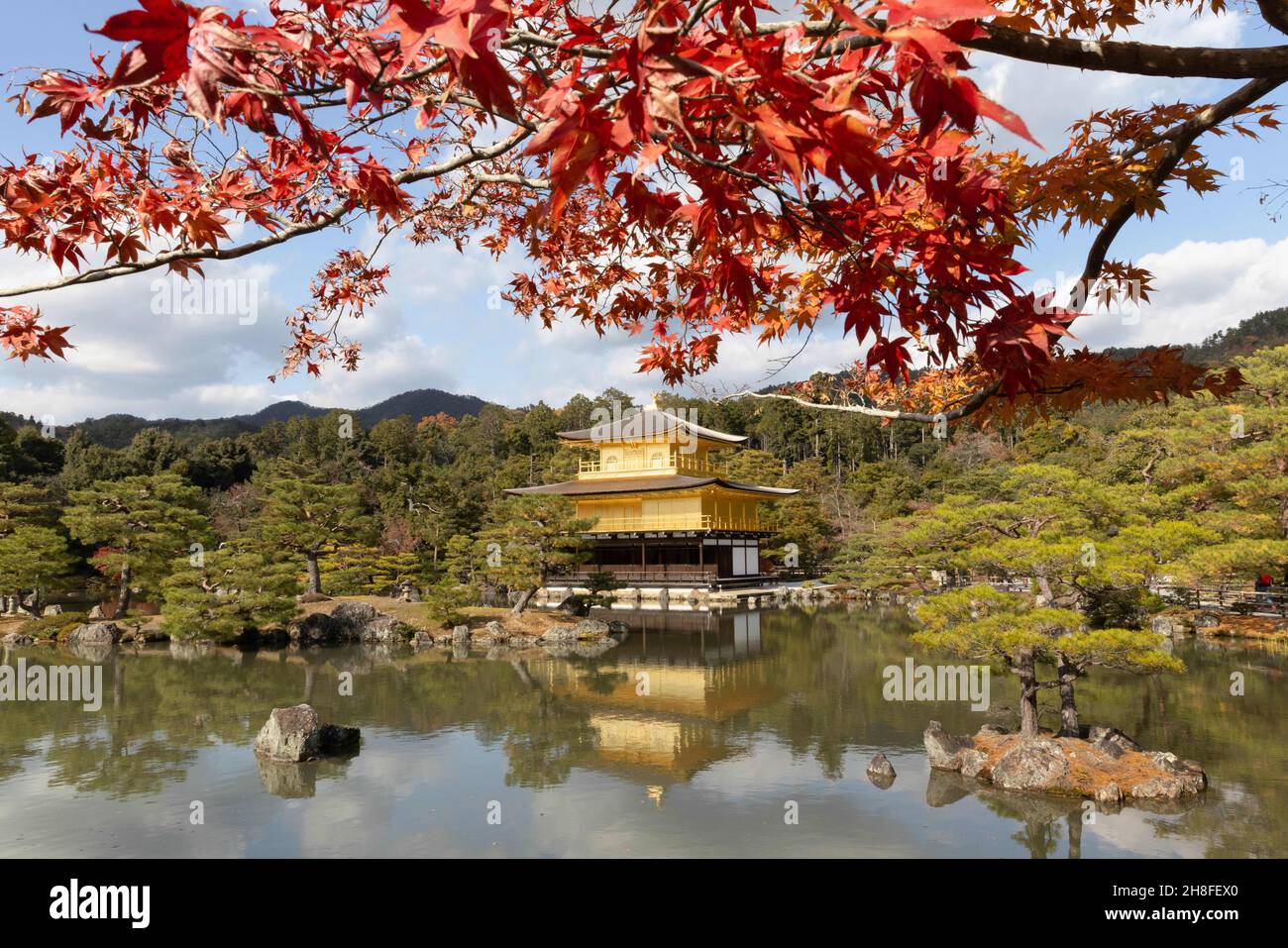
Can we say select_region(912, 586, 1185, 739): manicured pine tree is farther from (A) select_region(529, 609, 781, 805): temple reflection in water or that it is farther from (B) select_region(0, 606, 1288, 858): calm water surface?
(A) select_region(529, 609, 781, 805): temple reflection in water

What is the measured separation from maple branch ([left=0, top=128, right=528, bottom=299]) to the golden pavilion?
21766 mm

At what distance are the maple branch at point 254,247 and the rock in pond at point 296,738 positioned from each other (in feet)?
21.9

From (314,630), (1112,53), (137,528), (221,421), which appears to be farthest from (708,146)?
(221,421)

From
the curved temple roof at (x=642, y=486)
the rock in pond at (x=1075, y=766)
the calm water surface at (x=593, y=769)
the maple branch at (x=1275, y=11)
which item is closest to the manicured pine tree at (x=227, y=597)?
the calm water surface at (x=593, y=769)

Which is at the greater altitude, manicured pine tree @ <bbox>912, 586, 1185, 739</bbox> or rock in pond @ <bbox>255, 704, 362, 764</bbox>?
manicured pine tree @ <bbox>912, 586, 1185, 739</bbox>

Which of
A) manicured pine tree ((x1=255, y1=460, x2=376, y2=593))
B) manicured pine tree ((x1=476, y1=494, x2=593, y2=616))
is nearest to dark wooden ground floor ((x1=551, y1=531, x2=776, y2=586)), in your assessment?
manicured pine tree ((x1=476, y1=494, x2=593, y2=616))

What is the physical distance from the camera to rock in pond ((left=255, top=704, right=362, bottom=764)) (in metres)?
7.51

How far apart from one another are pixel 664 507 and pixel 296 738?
61.6 feet

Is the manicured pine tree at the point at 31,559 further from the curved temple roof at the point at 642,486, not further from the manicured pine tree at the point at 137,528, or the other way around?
the curved temple roof at the point at 642,486

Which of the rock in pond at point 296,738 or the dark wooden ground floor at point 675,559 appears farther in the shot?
the dark wooden ground floor at point 675,559

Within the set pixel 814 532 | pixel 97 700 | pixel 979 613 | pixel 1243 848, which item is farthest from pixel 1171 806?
pixel 814 532

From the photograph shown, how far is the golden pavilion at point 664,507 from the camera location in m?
24.8

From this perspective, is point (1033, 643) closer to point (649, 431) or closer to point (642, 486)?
point (642, 486)

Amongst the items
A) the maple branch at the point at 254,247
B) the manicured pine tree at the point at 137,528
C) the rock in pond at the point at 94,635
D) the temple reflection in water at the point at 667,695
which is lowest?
the temple reflection in water at the point at 667,695
